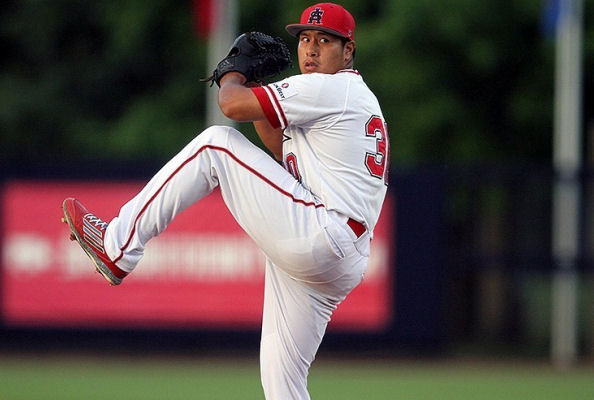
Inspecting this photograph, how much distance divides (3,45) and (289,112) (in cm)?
1680

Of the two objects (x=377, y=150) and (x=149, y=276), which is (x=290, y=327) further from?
(x=149, y=276)

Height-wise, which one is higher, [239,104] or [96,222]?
[239,104]

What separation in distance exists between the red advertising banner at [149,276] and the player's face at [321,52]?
7581 millimetres

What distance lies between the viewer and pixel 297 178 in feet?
20.6

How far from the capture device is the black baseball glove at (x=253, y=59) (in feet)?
20.1

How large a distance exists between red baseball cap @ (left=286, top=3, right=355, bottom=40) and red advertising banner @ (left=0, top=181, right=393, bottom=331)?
7.70 meters

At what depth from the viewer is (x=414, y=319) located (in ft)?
46.0

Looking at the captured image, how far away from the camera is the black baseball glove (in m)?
6.14

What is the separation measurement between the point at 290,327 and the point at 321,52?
1507mm

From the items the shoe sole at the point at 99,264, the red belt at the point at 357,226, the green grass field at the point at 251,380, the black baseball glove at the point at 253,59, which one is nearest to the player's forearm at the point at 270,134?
the black baseball glove at the point at 253,59

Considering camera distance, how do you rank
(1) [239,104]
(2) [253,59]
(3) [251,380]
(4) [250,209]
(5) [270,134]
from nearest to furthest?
(1) [239,104]
(4) [250,209]
(2) [253,59]
(5) [270,134]
(3) [251,380]

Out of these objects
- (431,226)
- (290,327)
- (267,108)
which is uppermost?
(267,108)

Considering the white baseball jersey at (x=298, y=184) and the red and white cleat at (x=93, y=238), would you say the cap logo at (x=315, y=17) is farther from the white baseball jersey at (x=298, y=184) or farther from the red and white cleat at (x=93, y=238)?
the red and white cleat at (x=93, y=238)

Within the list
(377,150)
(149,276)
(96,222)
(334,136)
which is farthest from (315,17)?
(149,276)
